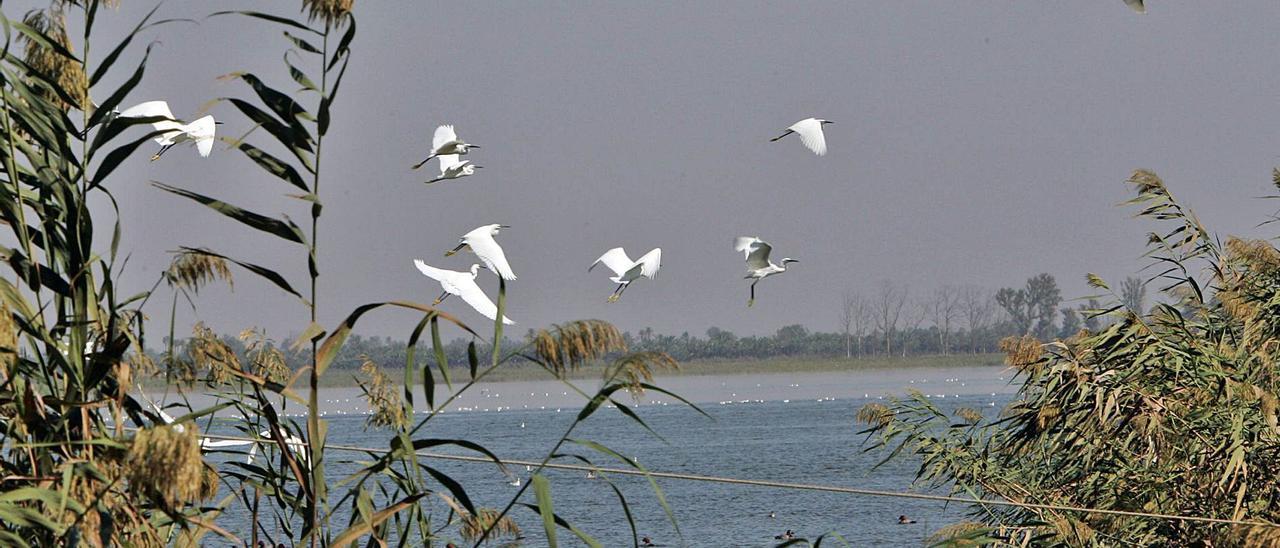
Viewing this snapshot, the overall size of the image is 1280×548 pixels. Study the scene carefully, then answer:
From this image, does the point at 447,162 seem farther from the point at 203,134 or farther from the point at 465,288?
the point at 203,134

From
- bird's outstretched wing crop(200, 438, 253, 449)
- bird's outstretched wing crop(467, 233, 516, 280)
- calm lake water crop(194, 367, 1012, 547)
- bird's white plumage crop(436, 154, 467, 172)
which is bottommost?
calm lake water crop(194, 367, 1012, 547)

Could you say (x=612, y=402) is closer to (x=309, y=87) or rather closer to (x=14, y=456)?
(x=309, y=87)

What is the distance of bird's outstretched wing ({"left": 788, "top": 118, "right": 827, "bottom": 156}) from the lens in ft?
23.0

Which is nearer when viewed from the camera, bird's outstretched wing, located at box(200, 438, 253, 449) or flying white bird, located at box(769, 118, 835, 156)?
bird's outstretched wing, located at box(200, 438, 253, 449)

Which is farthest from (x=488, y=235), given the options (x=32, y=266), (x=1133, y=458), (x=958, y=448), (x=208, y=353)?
(x=958, y=448)

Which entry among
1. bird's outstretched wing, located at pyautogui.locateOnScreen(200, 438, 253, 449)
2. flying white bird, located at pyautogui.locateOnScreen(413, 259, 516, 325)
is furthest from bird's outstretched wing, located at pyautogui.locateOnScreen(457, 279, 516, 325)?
bird's outstretched wing, located at pyautogui.locateOnScreen(200, 438, 253, 449)

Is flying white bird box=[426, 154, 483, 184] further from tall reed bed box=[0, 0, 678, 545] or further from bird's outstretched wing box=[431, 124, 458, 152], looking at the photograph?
tall reed bed box=[0, 0, 678, 545]

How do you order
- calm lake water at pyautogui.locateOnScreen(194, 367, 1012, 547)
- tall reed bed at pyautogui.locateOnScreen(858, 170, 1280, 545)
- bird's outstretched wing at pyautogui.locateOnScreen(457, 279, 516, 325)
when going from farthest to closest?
calm lake water at pyautogui.locateOnScreen(194, 367, 1012, 547) → tall reed bed at pyautogui.locateOnScreen(858, 170, 1280, 545) → bird's outstretched wing at pyautogui.locateOnScreen(457, 279, 516, 325)

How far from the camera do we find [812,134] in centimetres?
745

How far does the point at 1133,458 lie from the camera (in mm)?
6250

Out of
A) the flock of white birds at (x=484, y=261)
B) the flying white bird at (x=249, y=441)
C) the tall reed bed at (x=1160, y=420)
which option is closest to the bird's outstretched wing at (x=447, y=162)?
the flock of white birds at (x=484, y=261)

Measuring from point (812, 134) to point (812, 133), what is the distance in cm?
3

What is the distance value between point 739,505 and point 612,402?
85.1 feet

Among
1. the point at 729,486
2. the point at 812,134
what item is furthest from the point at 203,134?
the point at 729,486
